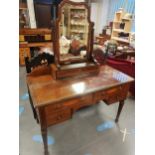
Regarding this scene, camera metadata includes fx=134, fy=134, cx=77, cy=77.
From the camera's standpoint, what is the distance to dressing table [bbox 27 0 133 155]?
1159 millimetres

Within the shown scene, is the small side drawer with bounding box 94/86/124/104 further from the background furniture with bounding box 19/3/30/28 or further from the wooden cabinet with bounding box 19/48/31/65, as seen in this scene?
the background furniture with bounding box 19/3/30/28

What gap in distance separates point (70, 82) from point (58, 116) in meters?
0.35

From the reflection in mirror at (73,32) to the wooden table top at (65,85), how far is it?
268 millimetres

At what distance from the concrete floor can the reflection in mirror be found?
3.17 ft

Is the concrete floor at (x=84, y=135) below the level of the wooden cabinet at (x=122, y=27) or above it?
below

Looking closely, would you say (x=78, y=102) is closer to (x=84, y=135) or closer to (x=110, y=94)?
(x=110, y=94)

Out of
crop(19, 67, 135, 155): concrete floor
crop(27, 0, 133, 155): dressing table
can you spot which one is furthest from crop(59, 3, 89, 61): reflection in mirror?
crop(19, 67, 135, 155): concrete floor

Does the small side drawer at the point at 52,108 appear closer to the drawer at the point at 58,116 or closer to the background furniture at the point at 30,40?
the drawer at the point at 58,116

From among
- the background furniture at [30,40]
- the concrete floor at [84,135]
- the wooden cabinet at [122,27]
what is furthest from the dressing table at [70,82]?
the wooden cabinet at [122,27]

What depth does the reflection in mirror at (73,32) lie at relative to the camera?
4.32ft

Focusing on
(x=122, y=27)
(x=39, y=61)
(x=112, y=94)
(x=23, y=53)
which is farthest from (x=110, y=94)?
(x=122, y=27)
